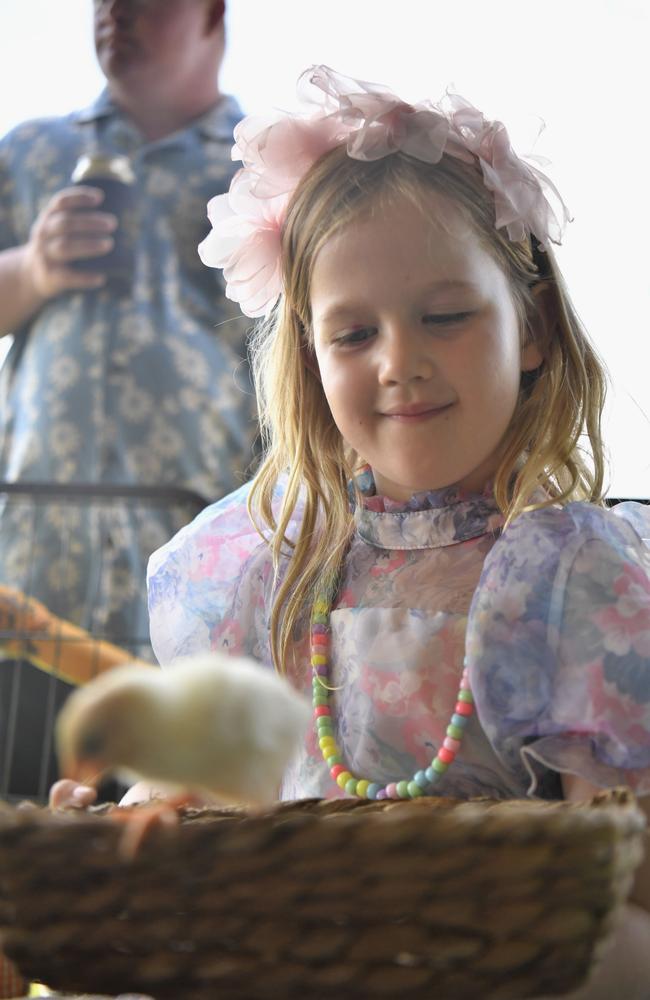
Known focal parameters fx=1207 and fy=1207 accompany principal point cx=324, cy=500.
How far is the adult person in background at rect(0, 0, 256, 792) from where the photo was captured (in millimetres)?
1767

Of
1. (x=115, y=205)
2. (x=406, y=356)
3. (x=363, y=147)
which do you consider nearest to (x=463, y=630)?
(x=406, y=356)

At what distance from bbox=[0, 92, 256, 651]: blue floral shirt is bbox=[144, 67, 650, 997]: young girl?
74 centimetres

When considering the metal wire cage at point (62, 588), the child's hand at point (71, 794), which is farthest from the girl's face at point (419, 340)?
the metal wire cage at point (62, 588)

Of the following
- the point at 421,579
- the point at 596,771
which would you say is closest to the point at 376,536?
the point at 421,579

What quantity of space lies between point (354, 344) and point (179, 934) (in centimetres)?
53

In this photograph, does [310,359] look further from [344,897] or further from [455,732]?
[344,897]

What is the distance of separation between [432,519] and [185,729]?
1.67 feet

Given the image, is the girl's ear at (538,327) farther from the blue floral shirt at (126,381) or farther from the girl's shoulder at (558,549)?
the blue floral shirt at (126,381)

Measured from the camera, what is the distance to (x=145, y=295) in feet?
5.91

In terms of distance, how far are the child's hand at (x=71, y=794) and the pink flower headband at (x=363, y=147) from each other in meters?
0.47

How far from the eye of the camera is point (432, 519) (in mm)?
961

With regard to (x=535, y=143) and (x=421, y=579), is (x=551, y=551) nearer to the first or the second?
(x=421, y=579)

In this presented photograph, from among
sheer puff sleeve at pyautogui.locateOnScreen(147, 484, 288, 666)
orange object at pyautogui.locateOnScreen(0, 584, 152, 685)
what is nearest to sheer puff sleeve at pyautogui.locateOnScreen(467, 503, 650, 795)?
sheer puff sleeve at pyautogui.locateOnScreen(147, 484, 288, 666)

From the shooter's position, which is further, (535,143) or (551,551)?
(535,143)
